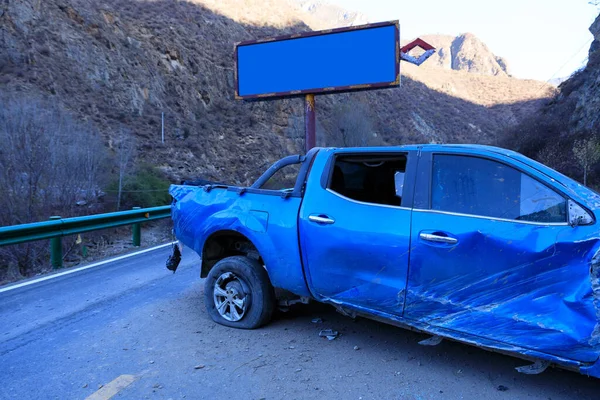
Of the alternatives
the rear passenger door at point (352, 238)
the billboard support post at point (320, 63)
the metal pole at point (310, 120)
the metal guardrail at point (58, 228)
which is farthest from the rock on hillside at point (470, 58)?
the rear passenger door at point (352, 238)

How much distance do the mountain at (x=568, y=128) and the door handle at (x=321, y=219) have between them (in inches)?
836

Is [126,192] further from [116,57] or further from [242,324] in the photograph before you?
[116,57]

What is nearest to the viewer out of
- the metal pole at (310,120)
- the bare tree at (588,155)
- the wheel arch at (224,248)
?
the wheel arch at (224,248)

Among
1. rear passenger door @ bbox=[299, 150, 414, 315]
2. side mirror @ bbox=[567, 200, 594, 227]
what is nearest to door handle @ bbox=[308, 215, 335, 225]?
rear passenger door @ bbox=[299, 150, 414, 315]

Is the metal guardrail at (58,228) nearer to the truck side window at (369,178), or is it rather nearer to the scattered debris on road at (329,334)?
the scattered debris on road at (329,334)

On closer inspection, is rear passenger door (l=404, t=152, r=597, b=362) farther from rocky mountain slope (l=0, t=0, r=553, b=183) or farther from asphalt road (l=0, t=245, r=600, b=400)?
rocky mountain slope (l=0, t=0, r=553, b=183)

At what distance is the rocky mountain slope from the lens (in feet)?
99.8

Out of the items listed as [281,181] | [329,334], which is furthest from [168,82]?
[329,334]

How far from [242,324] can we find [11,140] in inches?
435

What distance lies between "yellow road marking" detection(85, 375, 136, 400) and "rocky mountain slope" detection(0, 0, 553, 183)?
1828 centimetres

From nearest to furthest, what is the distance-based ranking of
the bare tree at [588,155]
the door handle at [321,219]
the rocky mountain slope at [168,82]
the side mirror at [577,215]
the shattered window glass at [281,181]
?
the side mirror at [577,215]
the door handle at [321,219]
the shattered window glass at [281,181]
the bare tree at [588,155]
the rocky mountain slope at [168,82]

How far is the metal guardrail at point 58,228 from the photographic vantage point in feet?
22.7

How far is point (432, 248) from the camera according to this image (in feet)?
10.7

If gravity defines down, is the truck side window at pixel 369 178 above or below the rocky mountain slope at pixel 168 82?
below
